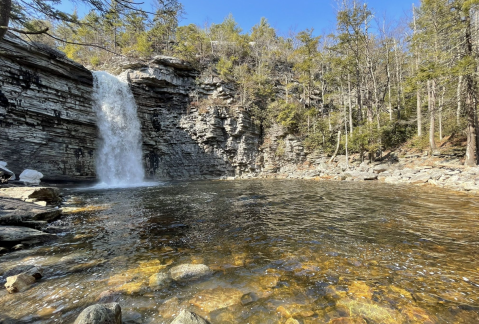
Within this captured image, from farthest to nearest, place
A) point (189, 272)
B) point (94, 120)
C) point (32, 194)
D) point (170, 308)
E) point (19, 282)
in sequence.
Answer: point (94, 120) < point (32, 194) < point (189, 272) < point (19, 282) < point (170, 308)

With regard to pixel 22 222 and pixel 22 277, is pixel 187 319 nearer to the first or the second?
pixel 22 277

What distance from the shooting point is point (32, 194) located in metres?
8.45

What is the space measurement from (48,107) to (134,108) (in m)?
7.26

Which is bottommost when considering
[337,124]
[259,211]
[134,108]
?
[259,211]

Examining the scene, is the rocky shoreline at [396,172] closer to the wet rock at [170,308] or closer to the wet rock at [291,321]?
the wet rock at [291,321]

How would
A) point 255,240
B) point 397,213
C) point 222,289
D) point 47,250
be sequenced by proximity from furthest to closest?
point 397,213, point 255,240, point 47,250, point 222,289

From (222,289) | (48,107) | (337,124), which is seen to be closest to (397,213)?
(222,289)

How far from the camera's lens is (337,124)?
25.3 m

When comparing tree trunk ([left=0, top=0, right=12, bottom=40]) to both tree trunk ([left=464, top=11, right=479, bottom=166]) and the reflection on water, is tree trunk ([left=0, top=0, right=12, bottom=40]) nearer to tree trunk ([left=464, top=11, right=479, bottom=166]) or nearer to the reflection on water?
the reflection on water

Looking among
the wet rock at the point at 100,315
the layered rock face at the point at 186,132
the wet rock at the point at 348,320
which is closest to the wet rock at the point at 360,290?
the wet rock at the point at 348,320

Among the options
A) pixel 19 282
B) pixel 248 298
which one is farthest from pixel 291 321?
pixel 19 282

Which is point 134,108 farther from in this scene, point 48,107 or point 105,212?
point 105,212

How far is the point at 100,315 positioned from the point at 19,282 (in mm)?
1965

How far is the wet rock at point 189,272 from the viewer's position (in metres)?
3.33
